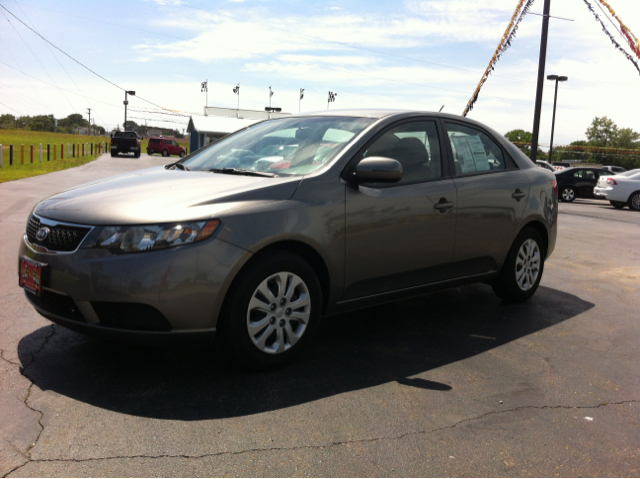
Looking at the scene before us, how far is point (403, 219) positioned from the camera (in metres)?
4.59

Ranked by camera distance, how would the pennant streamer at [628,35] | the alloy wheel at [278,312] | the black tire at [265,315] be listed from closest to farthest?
the black tire at [265,315] < the alloy wheel at [278,312] < the pennant streamer at [628,35]

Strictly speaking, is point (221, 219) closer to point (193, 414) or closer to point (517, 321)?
point (193, 414)

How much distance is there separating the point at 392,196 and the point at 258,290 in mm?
1288

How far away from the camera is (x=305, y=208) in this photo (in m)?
4.03

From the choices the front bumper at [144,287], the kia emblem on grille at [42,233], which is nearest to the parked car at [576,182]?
the front bumper at [144,287]

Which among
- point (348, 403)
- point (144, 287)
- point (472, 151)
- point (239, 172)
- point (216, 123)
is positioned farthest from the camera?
point (216, 123)

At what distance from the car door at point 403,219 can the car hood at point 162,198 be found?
581mm

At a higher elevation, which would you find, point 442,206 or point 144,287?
point 442,206

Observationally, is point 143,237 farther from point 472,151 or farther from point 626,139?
point 626,139

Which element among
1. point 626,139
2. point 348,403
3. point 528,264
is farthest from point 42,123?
point 348,403

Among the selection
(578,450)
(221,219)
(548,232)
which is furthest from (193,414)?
(548,232)

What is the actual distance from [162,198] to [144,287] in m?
0.59

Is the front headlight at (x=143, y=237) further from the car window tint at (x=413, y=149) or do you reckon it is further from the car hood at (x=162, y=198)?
the car window tint at (x=413, y=149)

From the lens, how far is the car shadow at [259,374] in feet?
11.5
